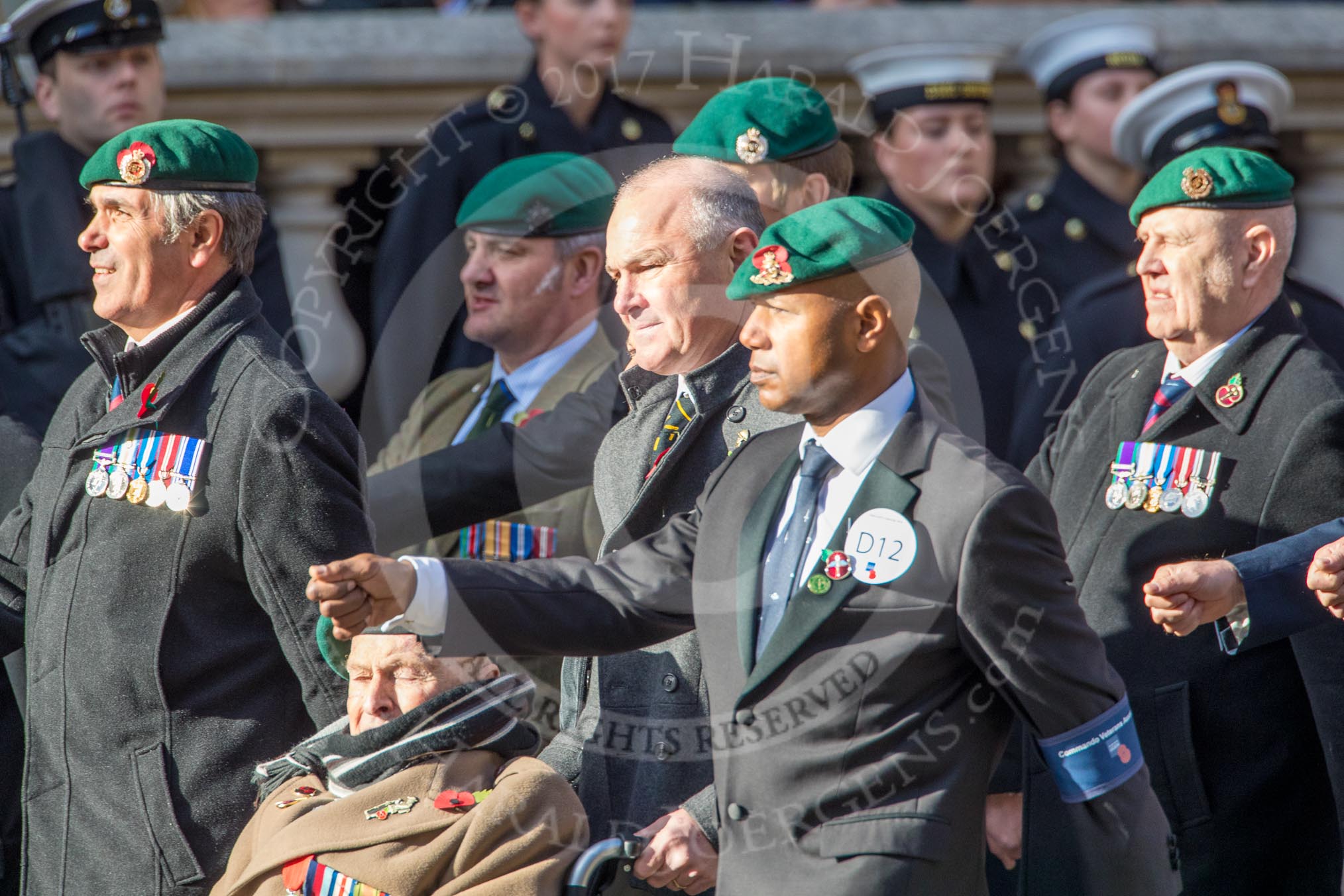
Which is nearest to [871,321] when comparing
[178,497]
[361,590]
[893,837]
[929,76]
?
[893,837]

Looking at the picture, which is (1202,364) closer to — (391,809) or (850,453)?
(850,453)

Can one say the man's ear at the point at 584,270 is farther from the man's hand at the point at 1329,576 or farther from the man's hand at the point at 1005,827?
the man's hand at the point at 1329,576

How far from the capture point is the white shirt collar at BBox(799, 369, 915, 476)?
3195 millimetres

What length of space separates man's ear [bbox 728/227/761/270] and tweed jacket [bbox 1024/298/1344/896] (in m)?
1.00

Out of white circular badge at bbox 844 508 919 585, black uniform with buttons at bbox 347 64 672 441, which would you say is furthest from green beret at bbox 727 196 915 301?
black uniform with buttons at bbox 347 64 672 441

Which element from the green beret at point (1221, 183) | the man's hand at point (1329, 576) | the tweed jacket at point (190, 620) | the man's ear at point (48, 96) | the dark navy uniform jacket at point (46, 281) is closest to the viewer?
the man's hand at point (1329, 576)

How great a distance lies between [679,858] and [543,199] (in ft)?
6.77

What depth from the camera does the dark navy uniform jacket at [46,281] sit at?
18.3 ft

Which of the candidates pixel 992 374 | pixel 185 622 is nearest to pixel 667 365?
pixel 185 622

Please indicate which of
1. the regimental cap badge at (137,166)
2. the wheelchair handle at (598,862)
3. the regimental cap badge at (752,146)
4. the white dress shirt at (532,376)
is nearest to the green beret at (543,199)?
the white dress shirt at (532,376)

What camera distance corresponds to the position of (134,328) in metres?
4.16

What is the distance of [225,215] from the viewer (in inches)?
163

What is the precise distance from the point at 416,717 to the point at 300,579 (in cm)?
35

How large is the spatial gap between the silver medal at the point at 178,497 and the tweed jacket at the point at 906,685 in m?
0.96
